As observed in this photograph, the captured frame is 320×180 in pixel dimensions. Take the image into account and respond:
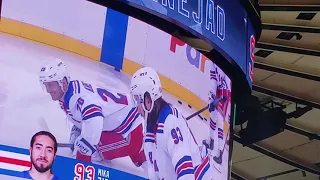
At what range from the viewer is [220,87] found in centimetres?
643

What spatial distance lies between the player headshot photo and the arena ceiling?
4214mm

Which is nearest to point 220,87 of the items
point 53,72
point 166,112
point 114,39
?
point 166,112

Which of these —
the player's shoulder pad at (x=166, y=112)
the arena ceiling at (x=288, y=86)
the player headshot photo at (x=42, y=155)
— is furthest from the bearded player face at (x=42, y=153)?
the arena ceiling at (x=288, y=86)

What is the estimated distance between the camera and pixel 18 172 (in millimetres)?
4457

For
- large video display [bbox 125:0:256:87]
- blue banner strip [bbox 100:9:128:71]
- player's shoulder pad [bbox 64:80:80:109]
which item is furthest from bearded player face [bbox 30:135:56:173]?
large video display [bbox 125:0:256:87]

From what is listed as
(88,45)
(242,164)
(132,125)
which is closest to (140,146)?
(132,125)

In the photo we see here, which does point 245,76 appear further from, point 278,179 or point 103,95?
point 278,179

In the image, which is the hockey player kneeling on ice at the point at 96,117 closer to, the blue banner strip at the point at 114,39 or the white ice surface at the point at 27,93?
the white ice surface at the point at 27,93

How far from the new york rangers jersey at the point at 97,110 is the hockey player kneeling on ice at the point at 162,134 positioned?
13cm

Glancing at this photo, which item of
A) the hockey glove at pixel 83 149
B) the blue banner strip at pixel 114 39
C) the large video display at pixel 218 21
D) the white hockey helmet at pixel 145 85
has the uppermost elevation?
the large video display at pixel 218 21

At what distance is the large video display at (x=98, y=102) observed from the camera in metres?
4.55

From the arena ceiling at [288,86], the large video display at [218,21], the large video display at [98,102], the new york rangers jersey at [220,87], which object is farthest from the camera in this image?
the arena ceiling at [288,86]

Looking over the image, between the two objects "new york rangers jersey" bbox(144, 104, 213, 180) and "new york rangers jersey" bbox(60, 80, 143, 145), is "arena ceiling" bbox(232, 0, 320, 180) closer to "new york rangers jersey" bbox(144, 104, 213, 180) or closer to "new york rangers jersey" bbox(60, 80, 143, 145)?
"new york rangers jersey" bbox(144, 104, 213, 180)

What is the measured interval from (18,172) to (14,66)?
660 mm
